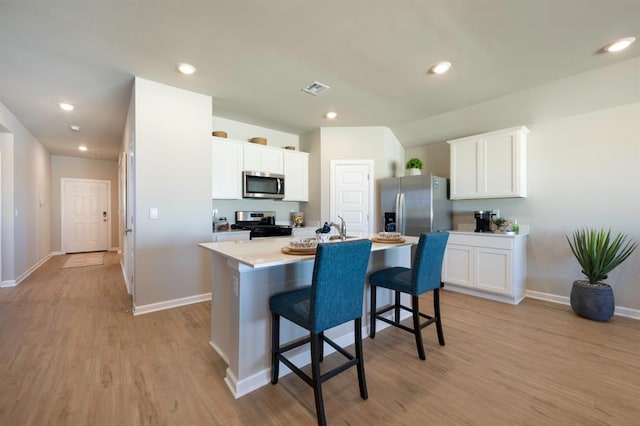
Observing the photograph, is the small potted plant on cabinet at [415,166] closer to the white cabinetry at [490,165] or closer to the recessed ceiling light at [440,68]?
the white cabinetry at [490,165]

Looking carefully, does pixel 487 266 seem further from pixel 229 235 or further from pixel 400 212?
pixel 229 235

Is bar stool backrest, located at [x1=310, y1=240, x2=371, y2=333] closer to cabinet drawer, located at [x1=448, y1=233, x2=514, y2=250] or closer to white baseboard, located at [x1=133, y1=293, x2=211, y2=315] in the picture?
white baseboard, located at [x1=133, y1=293, x2=211, y2=315]

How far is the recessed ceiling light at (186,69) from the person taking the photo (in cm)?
272

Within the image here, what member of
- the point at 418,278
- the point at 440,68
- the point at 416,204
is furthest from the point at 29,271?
the point at 440,68

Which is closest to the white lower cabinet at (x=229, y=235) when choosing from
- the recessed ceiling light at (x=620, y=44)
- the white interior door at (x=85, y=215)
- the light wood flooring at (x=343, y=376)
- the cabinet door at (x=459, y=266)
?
the light wood flooring at (x=343, y=376)

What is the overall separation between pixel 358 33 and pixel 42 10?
2.32 metres

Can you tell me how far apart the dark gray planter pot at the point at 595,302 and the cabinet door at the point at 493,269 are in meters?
0.65

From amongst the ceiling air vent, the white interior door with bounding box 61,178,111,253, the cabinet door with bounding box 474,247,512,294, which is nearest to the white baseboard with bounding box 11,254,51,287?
the white interior door with bounding box 61,178,111,253

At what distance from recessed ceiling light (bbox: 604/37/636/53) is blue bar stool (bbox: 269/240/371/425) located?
9.46ft

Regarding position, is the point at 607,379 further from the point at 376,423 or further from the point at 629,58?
the point at 629,58

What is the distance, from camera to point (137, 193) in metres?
2.98

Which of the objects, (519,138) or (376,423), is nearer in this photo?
(376,423)

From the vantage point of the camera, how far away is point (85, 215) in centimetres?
727

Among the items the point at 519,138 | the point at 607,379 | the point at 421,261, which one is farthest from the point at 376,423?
the point at 519,138
